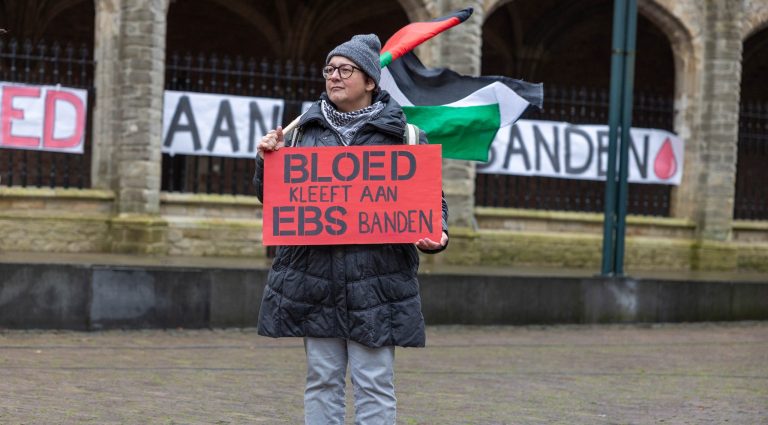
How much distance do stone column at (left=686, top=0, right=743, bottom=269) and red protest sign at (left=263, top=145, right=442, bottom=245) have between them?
55.2 feet

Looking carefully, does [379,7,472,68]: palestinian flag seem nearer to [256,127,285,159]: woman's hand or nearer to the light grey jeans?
[256,127,285,159]: woman's hand

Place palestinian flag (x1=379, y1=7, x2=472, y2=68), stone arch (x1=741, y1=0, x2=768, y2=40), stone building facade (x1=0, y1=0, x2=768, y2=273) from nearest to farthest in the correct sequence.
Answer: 1. palestinian flag (x1=379, y1=7, x2=472, y2=68)
2. stone building facade (x1=0, y1=0, x2=768, y2=273)
3. stone arch (x1=741, y1=0, x2=768, y2=40)

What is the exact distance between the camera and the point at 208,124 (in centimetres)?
1739

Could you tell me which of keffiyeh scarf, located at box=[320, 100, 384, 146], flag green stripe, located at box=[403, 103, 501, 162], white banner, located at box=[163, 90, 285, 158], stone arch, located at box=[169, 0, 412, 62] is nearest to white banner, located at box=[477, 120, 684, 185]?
white banner, located at box=[163, 90, 285, 158]

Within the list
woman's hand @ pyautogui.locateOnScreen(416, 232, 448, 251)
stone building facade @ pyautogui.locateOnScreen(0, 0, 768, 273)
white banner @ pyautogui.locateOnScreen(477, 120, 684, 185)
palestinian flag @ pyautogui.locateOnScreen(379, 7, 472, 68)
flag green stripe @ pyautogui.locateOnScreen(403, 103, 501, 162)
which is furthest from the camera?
white banner @ pyautogui.locateOnScreen(477, 120, 684, 185)

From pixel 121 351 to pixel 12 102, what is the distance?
6.76m

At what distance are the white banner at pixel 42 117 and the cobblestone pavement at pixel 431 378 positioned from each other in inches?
209

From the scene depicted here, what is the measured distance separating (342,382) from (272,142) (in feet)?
3.07

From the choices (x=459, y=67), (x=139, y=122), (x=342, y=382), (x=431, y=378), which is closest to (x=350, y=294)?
(x=342, y=382)

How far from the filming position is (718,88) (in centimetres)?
2117

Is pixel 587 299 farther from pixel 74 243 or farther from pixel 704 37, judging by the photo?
pixel 704 37

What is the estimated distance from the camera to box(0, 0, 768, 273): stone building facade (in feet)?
56.0

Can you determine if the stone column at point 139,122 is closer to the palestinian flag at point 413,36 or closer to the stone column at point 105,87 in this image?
the stone column at point 105,87

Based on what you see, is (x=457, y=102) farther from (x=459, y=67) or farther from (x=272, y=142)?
(x=459, y=67)
